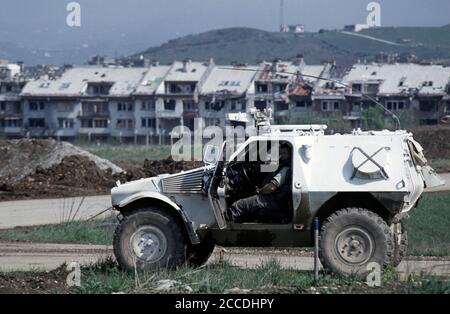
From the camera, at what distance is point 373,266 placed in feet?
49.6

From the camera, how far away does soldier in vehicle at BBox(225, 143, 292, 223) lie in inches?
636

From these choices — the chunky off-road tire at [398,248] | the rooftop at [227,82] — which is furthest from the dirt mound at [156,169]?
the rooftop at [227,82]

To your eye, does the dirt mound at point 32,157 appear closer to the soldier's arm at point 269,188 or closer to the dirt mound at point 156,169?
the dirt mound at point 156,169

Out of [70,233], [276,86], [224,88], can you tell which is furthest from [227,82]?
[70,233]

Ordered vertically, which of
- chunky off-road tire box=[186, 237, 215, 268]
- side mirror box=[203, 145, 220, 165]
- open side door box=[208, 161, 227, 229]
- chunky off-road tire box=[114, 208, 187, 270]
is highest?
side mirror box=[203, 145, 220, 165]

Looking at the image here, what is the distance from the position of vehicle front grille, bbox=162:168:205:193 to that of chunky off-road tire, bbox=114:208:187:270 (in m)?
0.44

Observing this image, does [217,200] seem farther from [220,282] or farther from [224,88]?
[224,88]

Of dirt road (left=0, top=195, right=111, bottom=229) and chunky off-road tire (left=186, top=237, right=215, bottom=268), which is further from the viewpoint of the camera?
dirt road (left=0, top=195, right=111, bottom=229)

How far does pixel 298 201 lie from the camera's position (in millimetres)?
15906

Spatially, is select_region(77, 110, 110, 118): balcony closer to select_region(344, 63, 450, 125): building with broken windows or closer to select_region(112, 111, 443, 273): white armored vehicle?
select_region(344, 63, 450, 125): building with broken windows

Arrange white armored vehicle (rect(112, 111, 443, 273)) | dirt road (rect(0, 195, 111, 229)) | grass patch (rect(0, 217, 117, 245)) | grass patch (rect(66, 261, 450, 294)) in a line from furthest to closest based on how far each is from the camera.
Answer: dirt road (rect(0, 195, 111, 229)), grass patch (rect(0, 217, 117, 245)), white armored vehicle (rect(112, 111, 443, 273)), grass patch (rect(66, 261, 450, 294))

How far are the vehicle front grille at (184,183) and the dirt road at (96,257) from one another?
5.30ft

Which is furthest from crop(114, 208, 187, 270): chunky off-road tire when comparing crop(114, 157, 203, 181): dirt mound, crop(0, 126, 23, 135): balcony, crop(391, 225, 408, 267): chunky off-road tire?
crop(0, 126, 23, 135): balcony

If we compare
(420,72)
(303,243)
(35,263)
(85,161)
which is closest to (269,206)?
(303,243)
